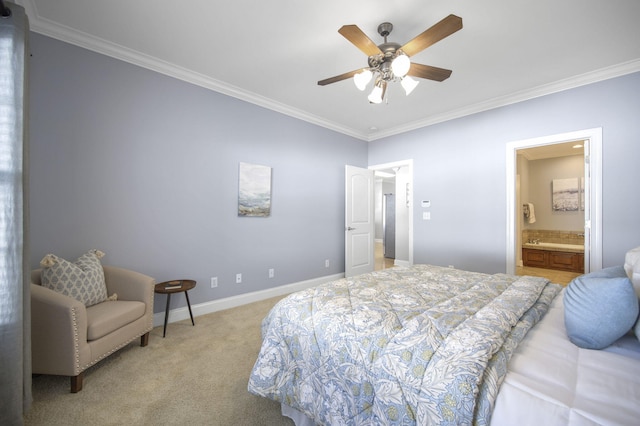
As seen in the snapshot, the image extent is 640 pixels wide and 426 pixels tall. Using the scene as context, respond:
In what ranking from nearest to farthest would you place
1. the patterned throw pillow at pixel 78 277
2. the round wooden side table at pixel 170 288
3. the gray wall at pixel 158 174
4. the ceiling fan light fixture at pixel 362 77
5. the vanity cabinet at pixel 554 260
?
the patterned throw pillow at pixel 78 277
the ceiling fan light fixture at pixel 362 77
the gray wall at pixel 158 174
the round wooden side table at pixel 170 288
the vanity cabinet at pixel 554 260

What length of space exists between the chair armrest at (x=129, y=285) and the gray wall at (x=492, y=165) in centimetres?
365

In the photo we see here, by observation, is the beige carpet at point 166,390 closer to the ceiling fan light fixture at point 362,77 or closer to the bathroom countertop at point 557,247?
the ceiling fan light fixture at point 362,77

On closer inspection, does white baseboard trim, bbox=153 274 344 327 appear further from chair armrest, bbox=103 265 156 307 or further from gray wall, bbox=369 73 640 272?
gray wall, bbox=369 73 640 272

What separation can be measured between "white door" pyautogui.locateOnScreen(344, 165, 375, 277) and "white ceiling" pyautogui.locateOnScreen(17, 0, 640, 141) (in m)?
1.57

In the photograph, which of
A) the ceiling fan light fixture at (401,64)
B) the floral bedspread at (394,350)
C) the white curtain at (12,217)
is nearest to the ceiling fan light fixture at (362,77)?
the ceiling fan light fixture at (401,64)

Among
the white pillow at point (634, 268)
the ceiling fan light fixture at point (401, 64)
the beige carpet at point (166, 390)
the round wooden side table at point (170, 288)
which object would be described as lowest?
the beige carpet at point (166, 390)

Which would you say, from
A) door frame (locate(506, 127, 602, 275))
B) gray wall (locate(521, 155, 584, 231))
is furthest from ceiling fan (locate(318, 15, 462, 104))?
gray wall (locate(521, 155, 584, 231))

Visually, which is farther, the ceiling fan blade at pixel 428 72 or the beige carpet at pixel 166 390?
the ceiling fan blade at pixel 428 72

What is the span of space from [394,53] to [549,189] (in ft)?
20.5

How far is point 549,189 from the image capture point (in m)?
6.07

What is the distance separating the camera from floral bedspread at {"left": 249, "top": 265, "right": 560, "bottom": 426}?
886 millimetres

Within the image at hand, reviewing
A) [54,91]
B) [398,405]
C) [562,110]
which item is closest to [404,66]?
[398,405]

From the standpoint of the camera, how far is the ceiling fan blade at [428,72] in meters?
2.06

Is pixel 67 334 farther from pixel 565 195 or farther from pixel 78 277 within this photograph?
pixel 565 195
